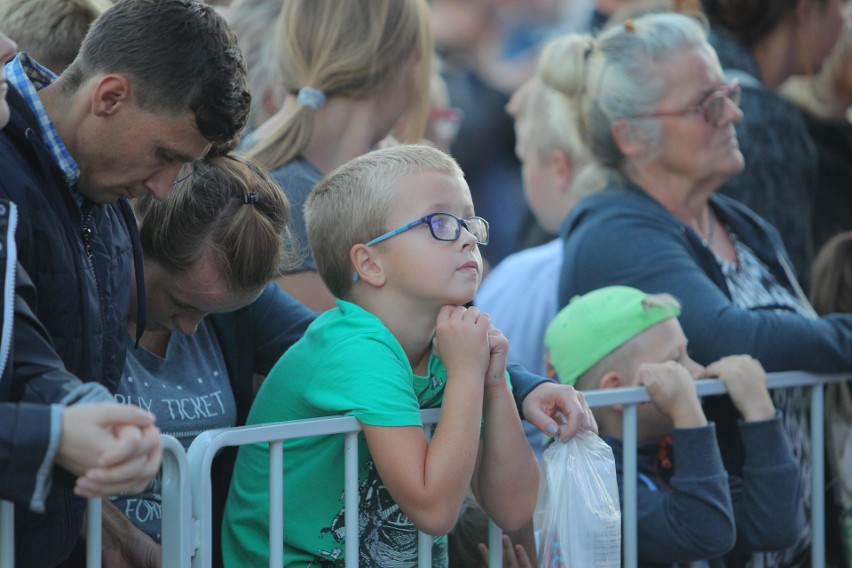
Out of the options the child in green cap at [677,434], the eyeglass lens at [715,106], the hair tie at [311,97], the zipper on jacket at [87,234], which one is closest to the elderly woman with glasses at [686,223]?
the eyeglass lens at [715,106]

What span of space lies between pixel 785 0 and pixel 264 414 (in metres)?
2.82

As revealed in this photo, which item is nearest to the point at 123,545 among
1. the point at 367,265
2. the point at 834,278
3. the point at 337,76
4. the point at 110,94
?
the point at 367,265

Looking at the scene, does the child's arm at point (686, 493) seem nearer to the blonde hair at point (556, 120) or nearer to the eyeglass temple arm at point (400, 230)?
the eyeglass temple arm at point (400, 230)

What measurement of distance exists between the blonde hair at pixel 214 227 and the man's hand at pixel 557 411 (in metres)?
0.59

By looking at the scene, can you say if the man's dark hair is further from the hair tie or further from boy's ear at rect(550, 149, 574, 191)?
boy's ear at rect(550, 149, 574, 191)

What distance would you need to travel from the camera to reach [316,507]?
2.20 metres

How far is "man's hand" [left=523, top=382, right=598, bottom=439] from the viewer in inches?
90.1

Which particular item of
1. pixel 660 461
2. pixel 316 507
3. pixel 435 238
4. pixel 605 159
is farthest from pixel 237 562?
pixel 605 159

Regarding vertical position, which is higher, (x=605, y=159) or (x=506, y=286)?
(x=605, y=159)

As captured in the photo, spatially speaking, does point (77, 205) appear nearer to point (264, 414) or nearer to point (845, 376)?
point (264, 414)

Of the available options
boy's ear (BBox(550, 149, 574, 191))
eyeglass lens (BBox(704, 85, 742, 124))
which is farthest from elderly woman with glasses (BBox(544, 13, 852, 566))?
boy's ear (BBox(550, 149, 574, 191))

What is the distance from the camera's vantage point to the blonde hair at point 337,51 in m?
3.00

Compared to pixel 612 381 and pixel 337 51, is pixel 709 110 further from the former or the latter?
pixel 337 51

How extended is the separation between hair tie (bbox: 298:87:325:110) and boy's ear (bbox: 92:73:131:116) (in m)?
1.18
